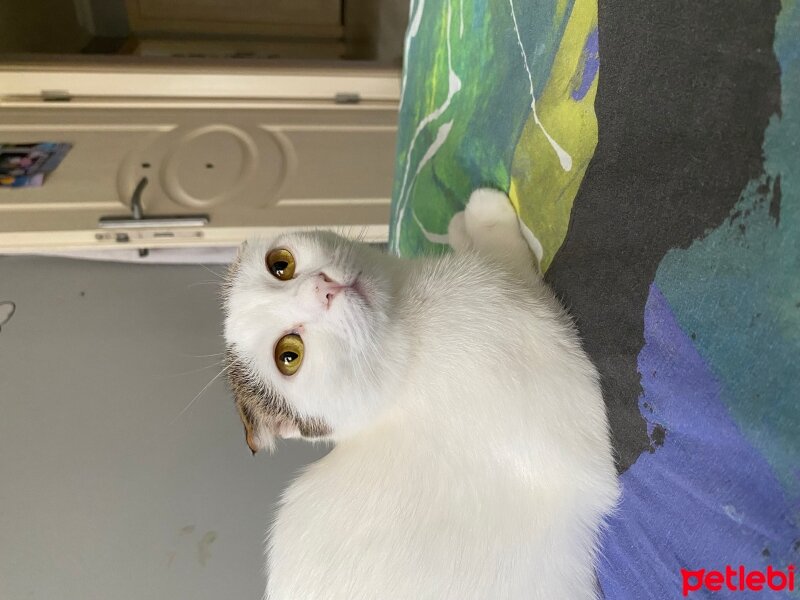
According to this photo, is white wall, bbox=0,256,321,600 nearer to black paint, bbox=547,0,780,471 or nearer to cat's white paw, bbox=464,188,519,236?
cat's white paw, bbox=464,188,519,236

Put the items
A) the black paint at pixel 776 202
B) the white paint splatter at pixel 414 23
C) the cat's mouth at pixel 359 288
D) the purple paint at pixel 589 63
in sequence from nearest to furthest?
the black paint at pixel 776 202
the purple paint at pixel 589 63
the cat's mouth at pixel 359 288
the white paint splatter at pixel 414 23

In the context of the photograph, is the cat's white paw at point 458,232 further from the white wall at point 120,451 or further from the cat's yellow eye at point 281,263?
the white wall at point 120,451

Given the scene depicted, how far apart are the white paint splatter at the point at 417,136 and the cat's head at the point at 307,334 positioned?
1.15ft

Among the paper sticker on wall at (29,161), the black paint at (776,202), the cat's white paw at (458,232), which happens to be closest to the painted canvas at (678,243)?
the black paint at (776,202)

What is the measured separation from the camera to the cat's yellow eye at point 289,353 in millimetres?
839

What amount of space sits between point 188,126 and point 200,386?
33.7 inches

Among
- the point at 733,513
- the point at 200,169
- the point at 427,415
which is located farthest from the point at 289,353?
the point at 200,169

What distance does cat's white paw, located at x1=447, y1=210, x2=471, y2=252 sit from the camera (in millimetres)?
995

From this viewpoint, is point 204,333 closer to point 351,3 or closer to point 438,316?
point 438,316

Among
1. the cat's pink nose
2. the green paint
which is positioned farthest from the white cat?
the green paint

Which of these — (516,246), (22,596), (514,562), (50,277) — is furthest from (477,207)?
(50,277)

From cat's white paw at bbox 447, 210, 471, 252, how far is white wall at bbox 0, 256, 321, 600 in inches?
36.8

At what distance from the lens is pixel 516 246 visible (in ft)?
2.75

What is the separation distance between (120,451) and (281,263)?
3.41 ft
